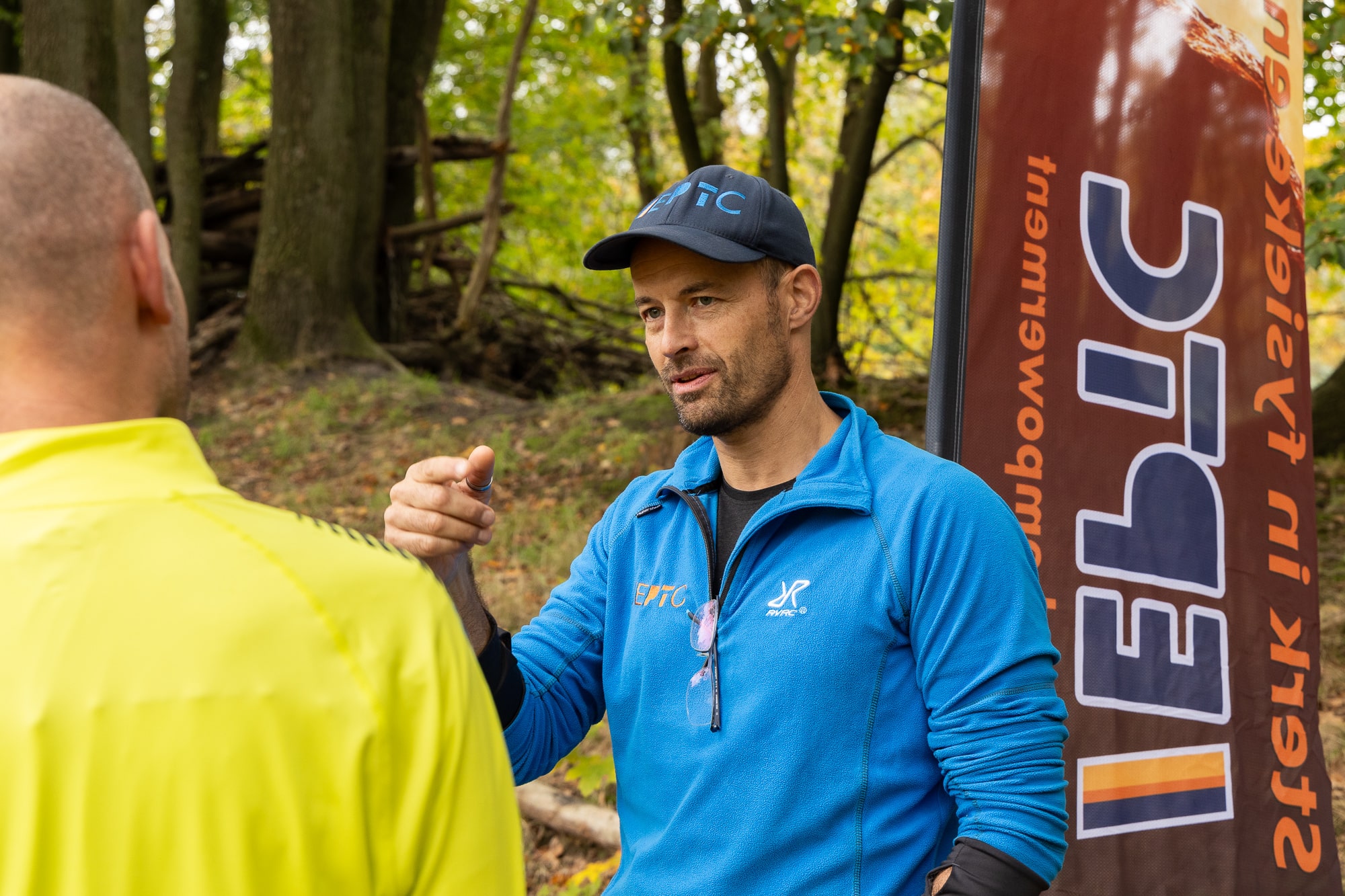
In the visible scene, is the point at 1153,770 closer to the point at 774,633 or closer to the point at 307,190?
the point at 774,633

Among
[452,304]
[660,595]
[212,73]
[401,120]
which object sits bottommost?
[660,595]

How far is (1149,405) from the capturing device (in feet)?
9.83

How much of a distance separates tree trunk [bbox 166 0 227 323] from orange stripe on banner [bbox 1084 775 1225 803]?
10.0 m

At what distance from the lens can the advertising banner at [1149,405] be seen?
2830mm

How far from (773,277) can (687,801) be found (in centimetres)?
102

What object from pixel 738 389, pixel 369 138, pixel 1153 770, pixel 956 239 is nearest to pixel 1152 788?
pixel 1153 770

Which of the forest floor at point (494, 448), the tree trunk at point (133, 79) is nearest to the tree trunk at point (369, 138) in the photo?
the forest floor at point (494, 448)

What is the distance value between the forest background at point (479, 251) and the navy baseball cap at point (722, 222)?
2.41 metres

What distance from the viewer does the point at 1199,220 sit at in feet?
10.2

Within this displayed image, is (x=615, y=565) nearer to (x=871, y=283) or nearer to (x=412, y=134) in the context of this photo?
(x=412, y=134)

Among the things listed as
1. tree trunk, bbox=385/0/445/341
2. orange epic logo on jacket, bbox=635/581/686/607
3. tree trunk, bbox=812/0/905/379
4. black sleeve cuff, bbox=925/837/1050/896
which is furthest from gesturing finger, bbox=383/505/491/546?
tree trunk, bbox=385/0/445/341

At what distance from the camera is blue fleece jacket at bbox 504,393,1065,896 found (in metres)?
1.82

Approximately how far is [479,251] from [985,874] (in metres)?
10.8

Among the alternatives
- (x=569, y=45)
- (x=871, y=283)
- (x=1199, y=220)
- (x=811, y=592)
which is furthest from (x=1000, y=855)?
(x=569, y=45)
